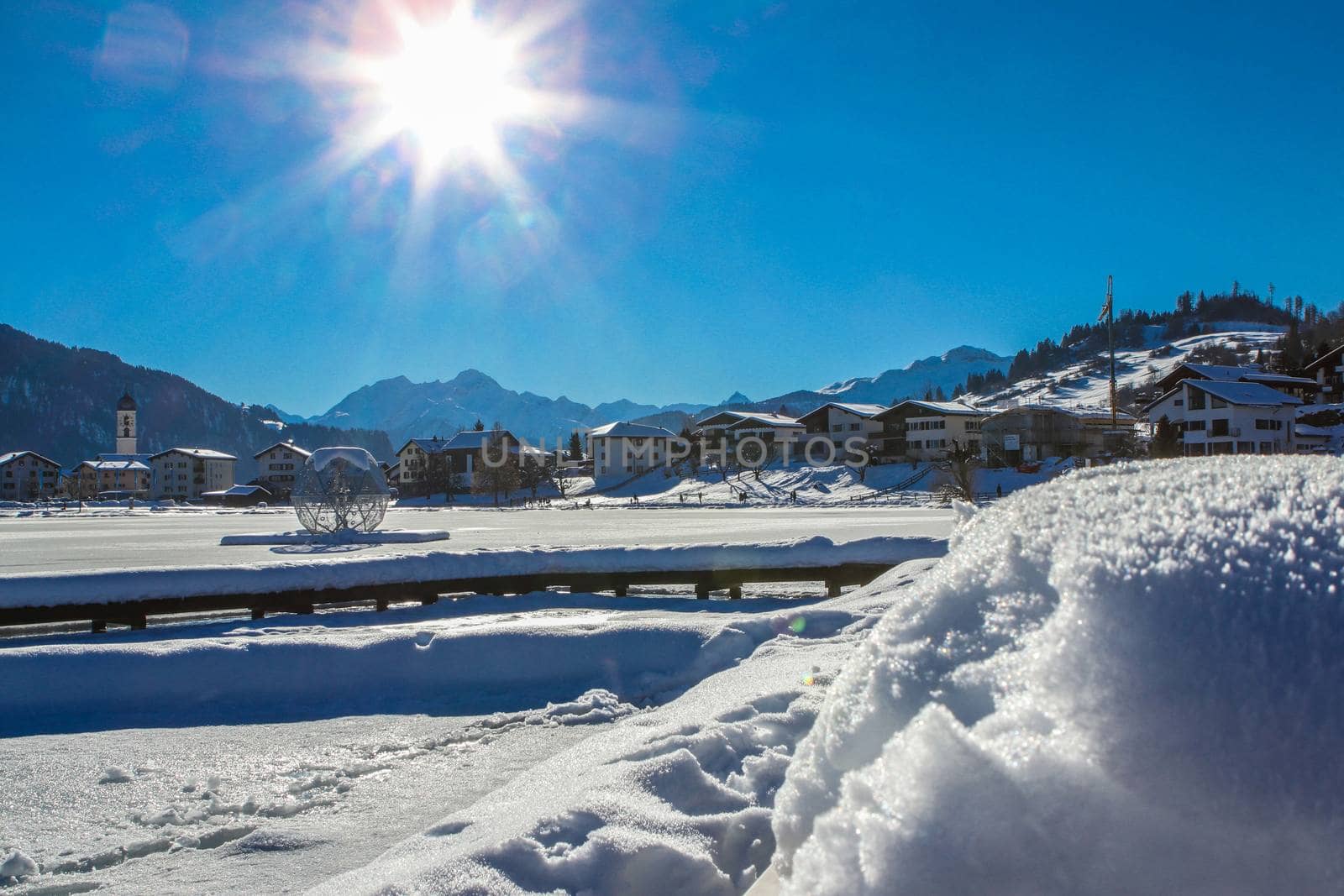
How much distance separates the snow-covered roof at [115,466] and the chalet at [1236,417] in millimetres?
128936

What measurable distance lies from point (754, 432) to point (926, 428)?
18385 mm

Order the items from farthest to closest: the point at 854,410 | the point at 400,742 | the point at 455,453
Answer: the point at 455,453, the point at 854,410, the point at 400,742

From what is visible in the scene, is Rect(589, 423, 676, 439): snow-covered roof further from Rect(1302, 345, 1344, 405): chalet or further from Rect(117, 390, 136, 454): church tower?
Rect(117, 390, 136, 454): church tower

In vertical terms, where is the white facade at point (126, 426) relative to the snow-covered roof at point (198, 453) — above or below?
above

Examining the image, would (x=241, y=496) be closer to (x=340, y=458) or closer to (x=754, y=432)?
(x=754, y=432)

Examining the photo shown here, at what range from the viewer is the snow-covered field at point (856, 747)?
1.13 m

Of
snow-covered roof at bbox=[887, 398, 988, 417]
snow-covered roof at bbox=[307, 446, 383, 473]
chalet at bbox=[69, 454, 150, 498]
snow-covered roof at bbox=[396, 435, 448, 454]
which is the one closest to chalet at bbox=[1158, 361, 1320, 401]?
snow-covered roof at bbox=[887, 398, 988, 417]

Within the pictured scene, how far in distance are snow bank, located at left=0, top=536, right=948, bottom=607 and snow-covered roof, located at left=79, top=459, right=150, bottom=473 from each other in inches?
5075

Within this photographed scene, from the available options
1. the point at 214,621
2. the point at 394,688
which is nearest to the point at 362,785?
the point at 394,688

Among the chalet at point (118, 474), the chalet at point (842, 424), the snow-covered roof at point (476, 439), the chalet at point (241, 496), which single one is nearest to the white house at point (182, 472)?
the chalet at point (118, 474)

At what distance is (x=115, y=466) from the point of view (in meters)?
117

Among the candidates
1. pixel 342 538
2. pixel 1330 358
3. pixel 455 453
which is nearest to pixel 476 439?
pixel 455 453

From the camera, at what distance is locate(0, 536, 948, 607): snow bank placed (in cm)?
914

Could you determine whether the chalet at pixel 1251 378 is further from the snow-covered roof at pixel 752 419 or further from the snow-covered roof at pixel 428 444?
the snow-covered roof at pixel 428 444
